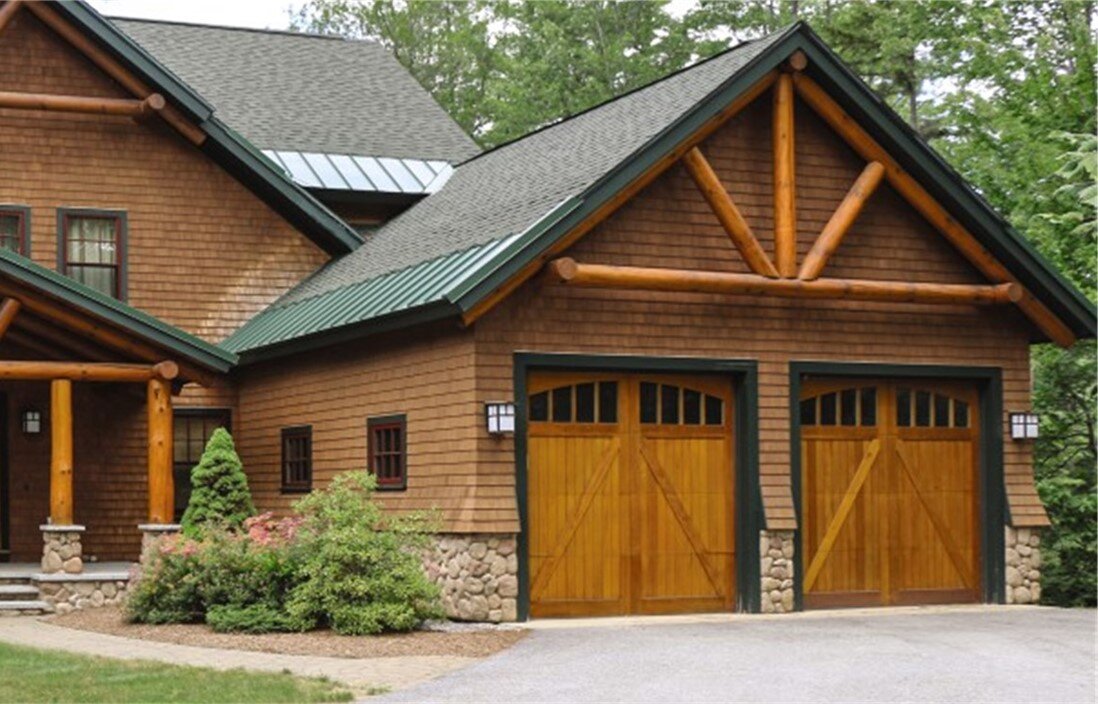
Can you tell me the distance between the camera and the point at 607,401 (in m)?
19.6

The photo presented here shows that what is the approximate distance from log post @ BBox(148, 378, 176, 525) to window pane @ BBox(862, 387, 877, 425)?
8.20 meters

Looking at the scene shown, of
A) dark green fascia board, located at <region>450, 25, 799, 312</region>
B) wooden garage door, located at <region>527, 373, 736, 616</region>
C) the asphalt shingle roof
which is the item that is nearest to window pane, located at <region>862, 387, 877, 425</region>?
wooden garage door, located at <region>527, 373, 736, 616</region>

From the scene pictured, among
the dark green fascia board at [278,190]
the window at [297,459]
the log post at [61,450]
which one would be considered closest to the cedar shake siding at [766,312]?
the window at [297,459]

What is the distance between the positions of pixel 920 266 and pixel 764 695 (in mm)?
9205

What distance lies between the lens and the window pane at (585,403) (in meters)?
19.4

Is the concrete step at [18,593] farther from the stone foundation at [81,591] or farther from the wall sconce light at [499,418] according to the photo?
the wall sconce light at [499,418]

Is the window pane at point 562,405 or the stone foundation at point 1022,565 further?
the stone foundation at point 1022,565

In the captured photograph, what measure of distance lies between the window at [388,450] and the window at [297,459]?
201 cm

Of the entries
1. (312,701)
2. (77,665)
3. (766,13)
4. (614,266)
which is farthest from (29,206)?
(766,13)

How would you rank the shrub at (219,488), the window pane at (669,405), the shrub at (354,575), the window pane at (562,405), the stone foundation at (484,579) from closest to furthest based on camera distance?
1. the shrub at (354,575)
2. the stone foundation at (484,579)
3. the window pane at (562,405)
4. the window pane at (669,405)
5. the shrub at (219,488)

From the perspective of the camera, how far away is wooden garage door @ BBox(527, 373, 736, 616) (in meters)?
19.1

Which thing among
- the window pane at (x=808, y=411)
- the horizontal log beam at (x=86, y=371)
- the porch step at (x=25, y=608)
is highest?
the horizontal log beam at (x=86, y=371)

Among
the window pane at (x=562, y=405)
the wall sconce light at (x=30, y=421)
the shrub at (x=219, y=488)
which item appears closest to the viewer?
the window pane at (x=562, y=405)

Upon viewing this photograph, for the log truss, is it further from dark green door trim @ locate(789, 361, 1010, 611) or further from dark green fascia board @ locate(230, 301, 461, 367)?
dark green fascia board @ locate(230, 301, 461, 367)
